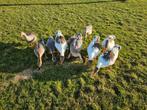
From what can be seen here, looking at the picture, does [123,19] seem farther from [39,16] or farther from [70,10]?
[39,16]

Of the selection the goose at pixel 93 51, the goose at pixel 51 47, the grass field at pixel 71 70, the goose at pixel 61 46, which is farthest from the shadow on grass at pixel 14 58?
the goose at pixel 93 51

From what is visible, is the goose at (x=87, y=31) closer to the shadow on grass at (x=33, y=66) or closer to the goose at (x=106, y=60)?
the shadow on grass at (x=33, y=66)

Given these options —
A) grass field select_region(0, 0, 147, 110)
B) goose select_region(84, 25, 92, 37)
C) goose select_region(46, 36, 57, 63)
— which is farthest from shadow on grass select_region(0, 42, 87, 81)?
goose select_region(84, 25, 92, 37)

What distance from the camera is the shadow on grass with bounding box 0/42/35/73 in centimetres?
874

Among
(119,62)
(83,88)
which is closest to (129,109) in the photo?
(83,88)

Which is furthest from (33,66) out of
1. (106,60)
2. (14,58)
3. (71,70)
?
(106,60)

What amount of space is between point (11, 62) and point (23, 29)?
8.30 feet

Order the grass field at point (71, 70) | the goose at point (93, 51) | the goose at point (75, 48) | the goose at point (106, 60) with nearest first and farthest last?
the grass field at point (71, 70), the goose at point (106, 60), the goose at point (93, 51), the goose at point (75, 48)

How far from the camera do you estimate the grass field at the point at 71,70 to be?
7586 millimetres

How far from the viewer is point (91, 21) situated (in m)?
12.0

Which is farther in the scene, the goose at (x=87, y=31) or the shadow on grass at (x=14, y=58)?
the goose at (x=87, y=31)

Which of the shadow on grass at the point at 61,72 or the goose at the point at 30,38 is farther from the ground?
the goose at the point at 30,38

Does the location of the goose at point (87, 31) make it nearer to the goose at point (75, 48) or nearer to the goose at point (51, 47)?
the goose at point (75, 48)

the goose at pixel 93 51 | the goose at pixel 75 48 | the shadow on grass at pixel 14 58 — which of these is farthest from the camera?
the goose at pixel 75 48
